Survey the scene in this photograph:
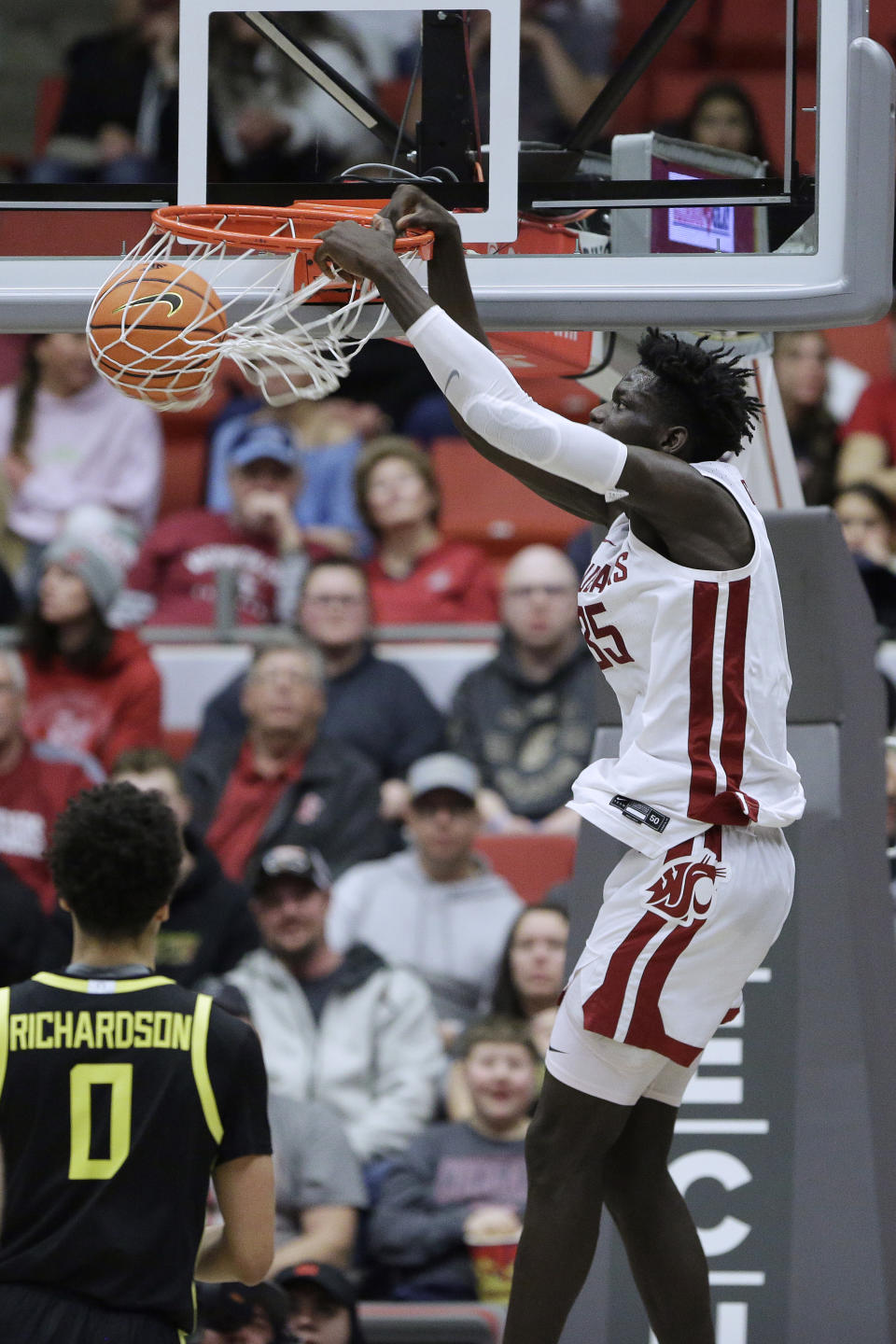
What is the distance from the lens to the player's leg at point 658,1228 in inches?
125

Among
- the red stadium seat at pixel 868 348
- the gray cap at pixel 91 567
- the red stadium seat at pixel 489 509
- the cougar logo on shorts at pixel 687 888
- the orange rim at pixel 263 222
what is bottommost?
the cougar logo on shorts at pixel 687 888

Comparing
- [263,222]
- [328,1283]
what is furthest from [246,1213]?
[263,222]

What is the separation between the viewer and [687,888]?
3047 mm

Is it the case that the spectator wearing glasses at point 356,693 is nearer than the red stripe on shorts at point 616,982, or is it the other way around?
the red stripe on shorts at point 616,982

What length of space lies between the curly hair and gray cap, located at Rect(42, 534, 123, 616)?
4.15 m

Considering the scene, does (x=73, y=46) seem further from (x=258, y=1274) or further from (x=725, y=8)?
(x=258, y=1274)

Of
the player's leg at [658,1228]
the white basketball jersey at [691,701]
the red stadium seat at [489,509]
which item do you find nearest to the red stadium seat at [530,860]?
the red stadium seat at [489,509]

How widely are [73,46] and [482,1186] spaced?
727cm

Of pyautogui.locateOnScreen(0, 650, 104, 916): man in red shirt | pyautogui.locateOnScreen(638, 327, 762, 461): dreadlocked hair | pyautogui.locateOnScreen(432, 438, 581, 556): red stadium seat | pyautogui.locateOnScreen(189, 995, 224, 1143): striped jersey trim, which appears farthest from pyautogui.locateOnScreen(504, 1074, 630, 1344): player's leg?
pyautogui.locateOnScreen(432, 438, 581, 556): red stadium seat

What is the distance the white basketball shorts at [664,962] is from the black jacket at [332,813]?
352cm

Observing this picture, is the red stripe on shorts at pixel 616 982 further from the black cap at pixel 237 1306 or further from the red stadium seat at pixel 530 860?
the red stadium seat at pixel 530 860

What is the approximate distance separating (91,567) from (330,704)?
1.05 metres

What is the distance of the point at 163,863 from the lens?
9.62 feet

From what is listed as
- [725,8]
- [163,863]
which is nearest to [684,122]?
[725,8]
